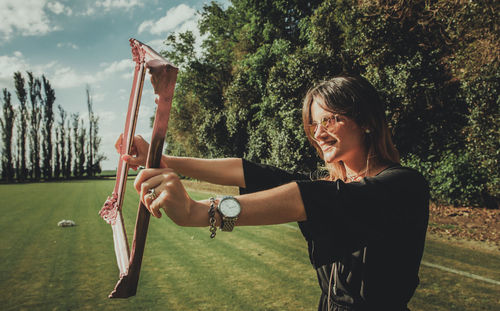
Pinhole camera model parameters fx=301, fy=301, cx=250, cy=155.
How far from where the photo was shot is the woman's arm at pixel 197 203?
102 centimetres

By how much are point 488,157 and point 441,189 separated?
1971 millimetres

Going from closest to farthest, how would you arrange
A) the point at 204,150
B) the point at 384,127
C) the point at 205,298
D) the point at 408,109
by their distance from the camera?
the point at 384,127
the point at 205,298
the point at 408,109
the point at 204,150

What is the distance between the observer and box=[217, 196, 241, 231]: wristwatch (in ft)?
3.55

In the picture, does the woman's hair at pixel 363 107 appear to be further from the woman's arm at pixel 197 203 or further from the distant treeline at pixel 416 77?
the distant treeline at pixel 416 77

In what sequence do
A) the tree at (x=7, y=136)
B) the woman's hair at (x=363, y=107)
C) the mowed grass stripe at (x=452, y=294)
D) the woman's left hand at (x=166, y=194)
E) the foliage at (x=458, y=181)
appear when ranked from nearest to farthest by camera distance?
1. the woman's left hand at (x=166, y=194)
2. the woman's hair at (x=363, y=107)
3. the mowed grass stripe at (x=452, y=294)
4. the foliage at (x=458, y=181)
5. the tree at (x=7, y=136)

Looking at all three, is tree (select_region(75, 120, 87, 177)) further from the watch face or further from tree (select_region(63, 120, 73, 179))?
the watch face

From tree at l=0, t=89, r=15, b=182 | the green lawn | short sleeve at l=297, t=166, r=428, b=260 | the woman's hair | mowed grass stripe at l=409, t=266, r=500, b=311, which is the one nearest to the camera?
short sleeve at l=297, t=166, r=428, b=260

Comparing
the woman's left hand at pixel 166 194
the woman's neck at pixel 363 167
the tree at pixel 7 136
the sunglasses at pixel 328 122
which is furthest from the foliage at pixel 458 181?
the tree at pixel 7 136

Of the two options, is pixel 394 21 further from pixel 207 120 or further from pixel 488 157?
pixel 207 120

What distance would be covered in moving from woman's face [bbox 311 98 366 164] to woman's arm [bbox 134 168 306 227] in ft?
1.72

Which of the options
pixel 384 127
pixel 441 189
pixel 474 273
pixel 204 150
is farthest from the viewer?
pixel 204 150

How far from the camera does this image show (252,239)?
7.68 meters

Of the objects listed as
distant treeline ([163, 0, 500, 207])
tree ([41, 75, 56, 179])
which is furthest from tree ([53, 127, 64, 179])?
distant treeline ([163, 0, 500, 207])

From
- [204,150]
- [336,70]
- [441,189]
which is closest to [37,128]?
[204,150]
